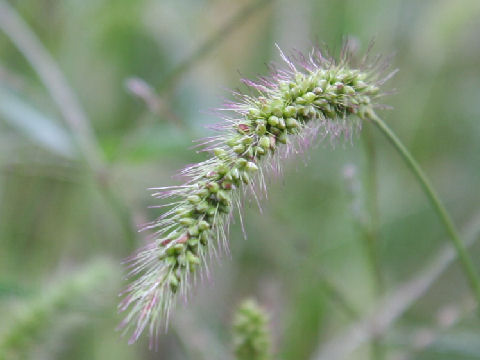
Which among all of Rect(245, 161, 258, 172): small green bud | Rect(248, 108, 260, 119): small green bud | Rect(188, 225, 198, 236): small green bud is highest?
Rect(248, 108, 260, 119): small green bud

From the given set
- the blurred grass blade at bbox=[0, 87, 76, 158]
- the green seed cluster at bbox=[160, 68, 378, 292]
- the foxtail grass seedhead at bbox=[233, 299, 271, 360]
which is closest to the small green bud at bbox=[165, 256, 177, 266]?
the green seed cluster at bbox=[160, 68, 378, 292]

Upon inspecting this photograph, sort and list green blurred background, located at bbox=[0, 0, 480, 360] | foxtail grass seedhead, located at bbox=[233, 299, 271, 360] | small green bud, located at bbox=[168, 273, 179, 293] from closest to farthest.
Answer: small green bud, located at bbox=[168, 273, 179, 293] → foxtail grass seedhead, located at bbox=[233, 299, 271, 360] → green blurred background, located at bbox=[0, 0, 480, 360]

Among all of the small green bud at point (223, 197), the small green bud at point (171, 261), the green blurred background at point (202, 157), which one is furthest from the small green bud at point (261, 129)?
the green blurred background at point (202, 157)

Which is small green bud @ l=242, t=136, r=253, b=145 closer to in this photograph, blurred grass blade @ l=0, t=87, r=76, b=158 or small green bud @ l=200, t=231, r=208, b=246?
small green bud @ l=200, t=231, r=208, b=246

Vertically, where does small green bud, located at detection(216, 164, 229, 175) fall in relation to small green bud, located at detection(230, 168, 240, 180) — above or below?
above

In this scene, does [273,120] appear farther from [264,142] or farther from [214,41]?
[214,41]

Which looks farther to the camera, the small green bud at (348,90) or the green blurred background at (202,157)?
the green blurred background at (202,157)

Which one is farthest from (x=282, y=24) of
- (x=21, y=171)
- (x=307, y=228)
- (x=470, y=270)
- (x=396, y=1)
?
(x=470, y=270)

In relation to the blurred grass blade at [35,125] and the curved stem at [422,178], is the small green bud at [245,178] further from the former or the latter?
the blurred grass blade at [35,125]
